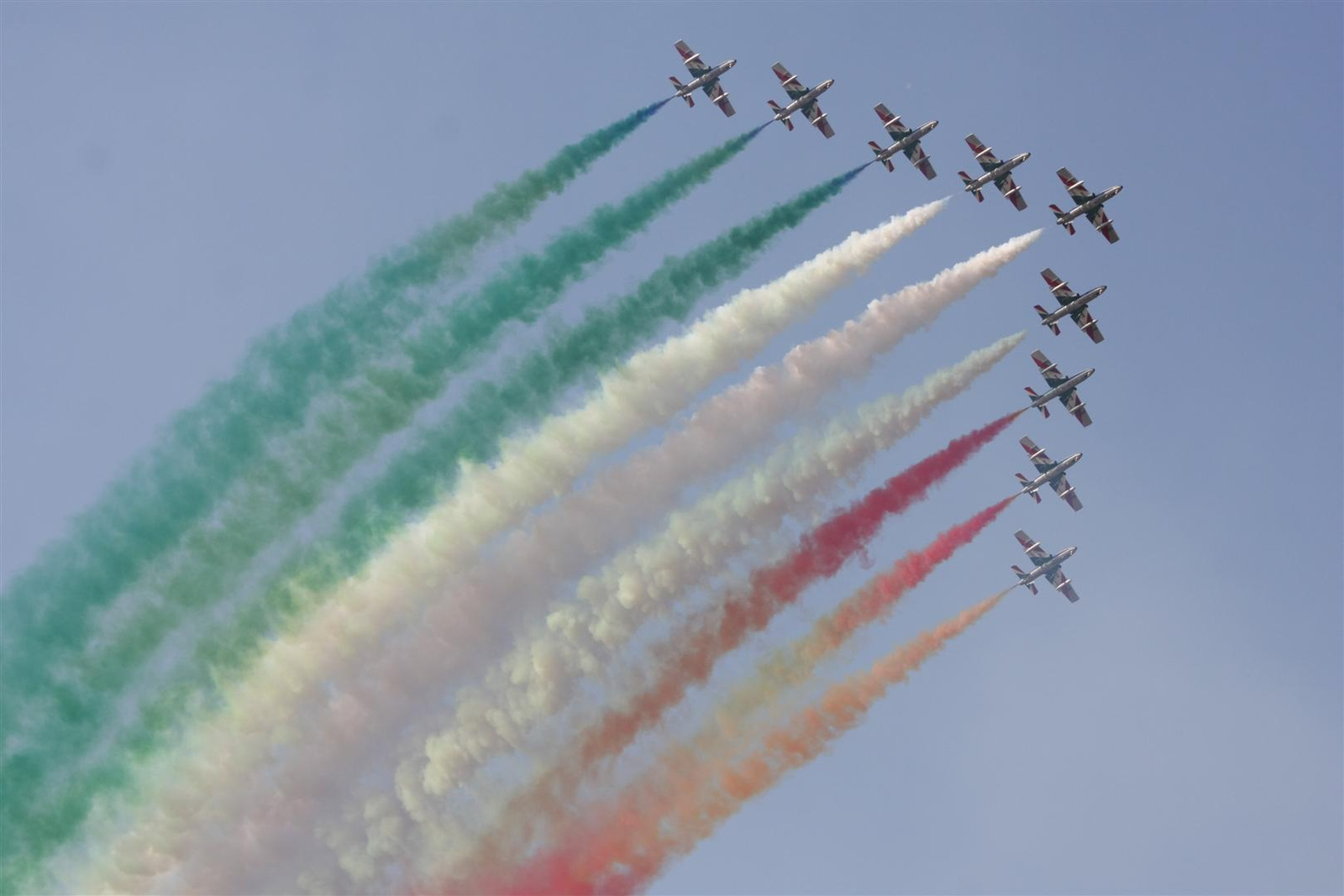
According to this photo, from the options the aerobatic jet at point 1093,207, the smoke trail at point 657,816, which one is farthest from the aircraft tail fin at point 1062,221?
the smoke trail at point 657,816

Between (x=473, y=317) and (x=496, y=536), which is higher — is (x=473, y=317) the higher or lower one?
the higher one

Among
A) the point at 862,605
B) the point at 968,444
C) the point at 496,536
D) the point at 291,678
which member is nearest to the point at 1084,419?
the point at 968,444

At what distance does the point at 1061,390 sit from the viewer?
228 feet

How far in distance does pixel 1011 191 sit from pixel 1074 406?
8.60 m

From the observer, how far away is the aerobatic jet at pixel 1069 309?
6969cm

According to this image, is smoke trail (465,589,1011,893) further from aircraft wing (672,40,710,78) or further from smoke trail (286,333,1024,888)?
aircraft wing (672,40,710,78)

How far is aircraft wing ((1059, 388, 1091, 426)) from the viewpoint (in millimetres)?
69750

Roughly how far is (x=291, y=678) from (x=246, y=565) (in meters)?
3.91

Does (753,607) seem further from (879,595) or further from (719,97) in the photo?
(719,97)

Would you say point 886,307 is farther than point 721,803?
Yes

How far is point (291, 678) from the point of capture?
57.8 meters

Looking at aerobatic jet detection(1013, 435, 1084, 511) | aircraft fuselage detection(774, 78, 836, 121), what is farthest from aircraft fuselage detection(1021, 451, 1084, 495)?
aircraft fuselage detection(774, 78, 836, 121)

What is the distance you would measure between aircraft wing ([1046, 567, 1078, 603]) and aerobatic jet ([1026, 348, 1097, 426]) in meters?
6.24

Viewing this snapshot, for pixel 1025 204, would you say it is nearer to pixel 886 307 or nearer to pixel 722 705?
pixel 886 307
